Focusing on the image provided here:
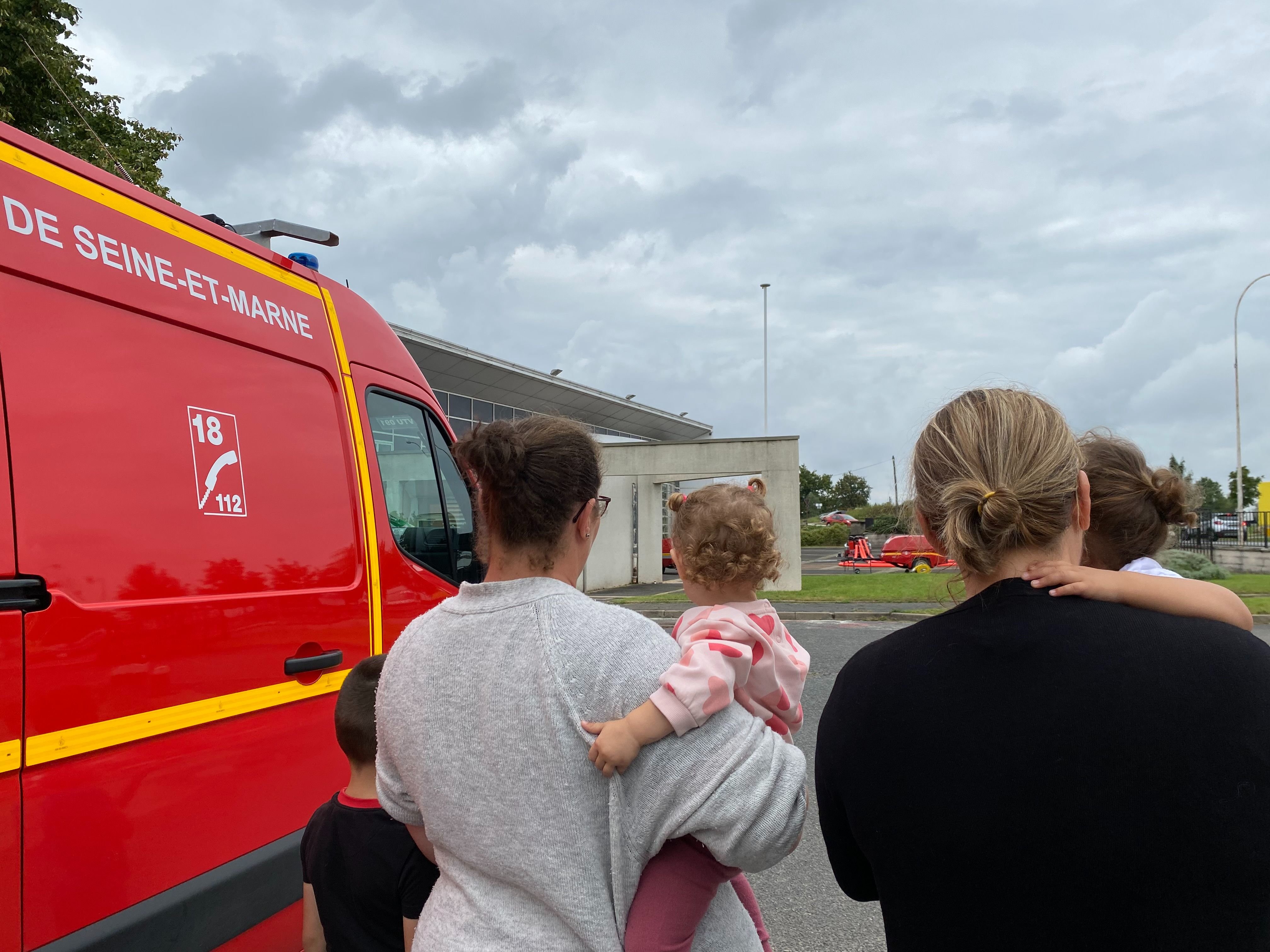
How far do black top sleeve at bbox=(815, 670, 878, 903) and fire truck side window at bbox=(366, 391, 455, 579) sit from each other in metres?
2.24

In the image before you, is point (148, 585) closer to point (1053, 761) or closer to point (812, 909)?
point (1053, 761)

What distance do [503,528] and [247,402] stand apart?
1478 millimetres

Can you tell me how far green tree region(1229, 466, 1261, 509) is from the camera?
7256cm

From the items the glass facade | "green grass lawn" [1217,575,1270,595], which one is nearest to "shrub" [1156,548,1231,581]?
"green grass lawn" [1217,575,1270,595]

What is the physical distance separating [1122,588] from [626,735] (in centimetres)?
73

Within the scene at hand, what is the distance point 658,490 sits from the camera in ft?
81.0

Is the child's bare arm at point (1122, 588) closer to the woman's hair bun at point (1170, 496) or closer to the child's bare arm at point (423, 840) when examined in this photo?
the child's bare arm at point (423, 840)

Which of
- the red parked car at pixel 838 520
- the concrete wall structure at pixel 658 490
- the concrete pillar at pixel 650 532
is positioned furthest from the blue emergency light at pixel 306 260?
the red parked car at pixel 838 520

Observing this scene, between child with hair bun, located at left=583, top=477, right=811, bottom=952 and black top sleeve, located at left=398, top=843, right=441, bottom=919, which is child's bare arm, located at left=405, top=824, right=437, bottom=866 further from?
child with hair bun, located at left=583, top=477, right=811, bottom=952

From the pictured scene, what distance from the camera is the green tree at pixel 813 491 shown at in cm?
8412

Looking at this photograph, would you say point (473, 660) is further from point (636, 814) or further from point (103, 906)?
point (103, 906)

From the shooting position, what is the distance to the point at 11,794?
5.96 ft

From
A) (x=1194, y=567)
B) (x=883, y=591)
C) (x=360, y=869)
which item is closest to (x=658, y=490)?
(x=883, y=591)

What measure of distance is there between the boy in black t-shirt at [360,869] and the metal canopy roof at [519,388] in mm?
14256
